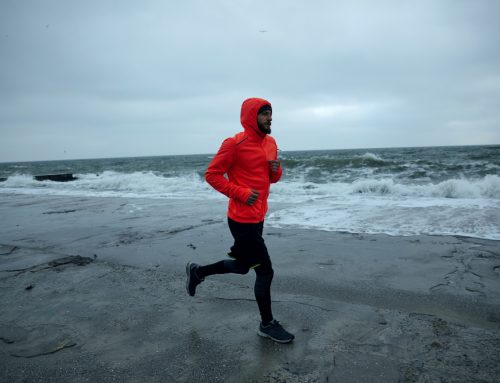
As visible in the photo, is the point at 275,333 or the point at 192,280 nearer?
the point at 275,333

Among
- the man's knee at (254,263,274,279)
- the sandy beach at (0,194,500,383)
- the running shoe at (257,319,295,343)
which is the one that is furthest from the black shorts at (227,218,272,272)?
the sandy beach at (0,194,500,383)

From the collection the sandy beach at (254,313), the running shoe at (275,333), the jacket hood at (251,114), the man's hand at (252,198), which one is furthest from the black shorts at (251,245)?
the jacket hood at (251,114)

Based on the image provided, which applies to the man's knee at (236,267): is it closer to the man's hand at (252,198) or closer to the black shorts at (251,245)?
the black shorts at (251,245)

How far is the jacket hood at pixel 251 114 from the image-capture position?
2.61 m

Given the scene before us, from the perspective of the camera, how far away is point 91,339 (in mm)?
2605

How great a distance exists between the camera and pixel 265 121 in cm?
262

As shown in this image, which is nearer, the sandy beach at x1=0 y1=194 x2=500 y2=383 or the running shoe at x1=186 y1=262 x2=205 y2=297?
the sandy beach at x1=0 y1=194 x2=500 y2=383

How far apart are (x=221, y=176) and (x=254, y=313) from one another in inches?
48.7

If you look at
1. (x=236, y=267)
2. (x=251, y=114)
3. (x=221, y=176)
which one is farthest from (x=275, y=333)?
(x=251, y=114)

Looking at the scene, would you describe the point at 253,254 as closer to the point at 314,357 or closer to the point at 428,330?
the point at 314,357

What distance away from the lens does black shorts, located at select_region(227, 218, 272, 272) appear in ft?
8.57

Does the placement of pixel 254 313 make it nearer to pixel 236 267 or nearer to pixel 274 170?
pixel 236 267

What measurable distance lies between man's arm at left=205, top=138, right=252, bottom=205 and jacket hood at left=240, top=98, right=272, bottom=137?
157mm

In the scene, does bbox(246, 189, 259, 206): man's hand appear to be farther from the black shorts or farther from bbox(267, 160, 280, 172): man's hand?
bbox(267, 160, 280, 172): man's hand
